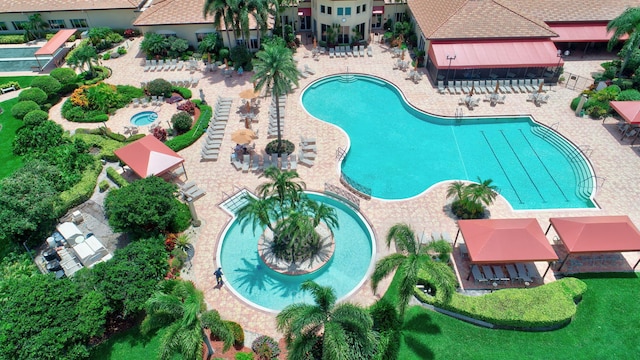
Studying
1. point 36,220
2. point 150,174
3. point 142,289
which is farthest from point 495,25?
point 36,220

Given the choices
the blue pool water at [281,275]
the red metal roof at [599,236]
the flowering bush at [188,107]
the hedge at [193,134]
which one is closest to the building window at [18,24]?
the flowering bush at [188,107]

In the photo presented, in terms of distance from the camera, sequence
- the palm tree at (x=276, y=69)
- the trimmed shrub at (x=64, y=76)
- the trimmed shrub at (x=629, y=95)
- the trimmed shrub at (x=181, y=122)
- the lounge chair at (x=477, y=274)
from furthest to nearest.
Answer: the trimmed shrub at (x=64, y=76), the trimmed shrub at (x=629, y=95), the trimmed shrub at (x=181, y=122), the palm tree at (x=276, y=69), the lounge chair at (x=477, y=274)

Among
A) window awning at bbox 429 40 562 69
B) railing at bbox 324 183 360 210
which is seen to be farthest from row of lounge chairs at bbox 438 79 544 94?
railing at bbox 324 183 360 210

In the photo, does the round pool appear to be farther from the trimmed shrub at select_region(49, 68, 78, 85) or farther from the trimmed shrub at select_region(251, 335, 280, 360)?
the trimmed shrub at select_region(251, 335, 280, 360)

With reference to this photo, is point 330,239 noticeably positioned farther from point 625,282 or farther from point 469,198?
point 625,282

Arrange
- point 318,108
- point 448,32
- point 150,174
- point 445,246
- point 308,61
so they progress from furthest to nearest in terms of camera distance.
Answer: point 308,61
point 448,32
point 318,108
point 150,174
point 445,246

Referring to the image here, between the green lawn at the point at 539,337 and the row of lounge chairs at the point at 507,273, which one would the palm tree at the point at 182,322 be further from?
the row of lounge chairs at the point at 507,273
